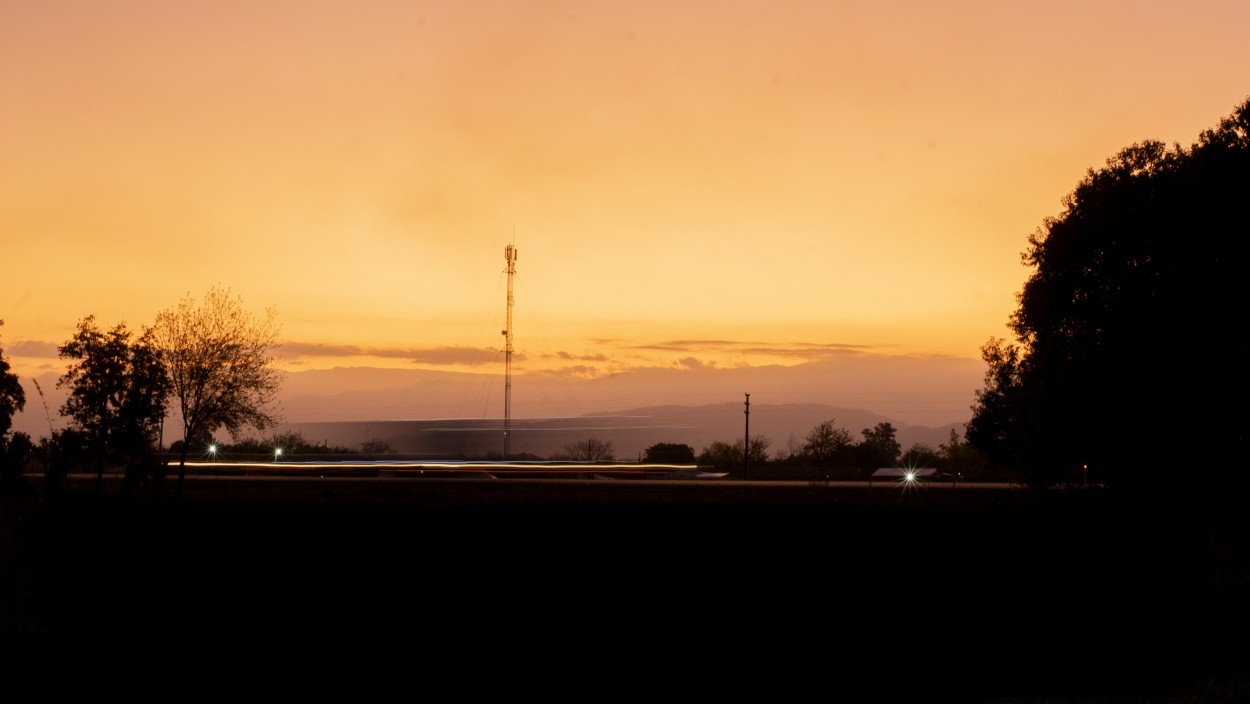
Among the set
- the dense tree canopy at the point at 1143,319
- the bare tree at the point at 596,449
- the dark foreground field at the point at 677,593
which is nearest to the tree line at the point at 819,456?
the bare tree at the point at 596,449

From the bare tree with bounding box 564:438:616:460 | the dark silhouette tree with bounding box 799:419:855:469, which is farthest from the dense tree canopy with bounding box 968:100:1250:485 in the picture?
the bare tree with bounding box 564:438:616:460

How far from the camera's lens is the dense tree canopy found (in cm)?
2852

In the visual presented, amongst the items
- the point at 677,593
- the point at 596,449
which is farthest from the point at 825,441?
the point at 677,593

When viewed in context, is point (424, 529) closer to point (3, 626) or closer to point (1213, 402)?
point (3, 626)

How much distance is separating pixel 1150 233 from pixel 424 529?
2495cm

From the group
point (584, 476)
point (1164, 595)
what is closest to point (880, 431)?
point (584, 476)

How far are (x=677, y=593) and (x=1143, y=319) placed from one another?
19963mm

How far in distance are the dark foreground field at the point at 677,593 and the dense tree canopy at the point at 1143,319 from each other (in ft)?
25.9

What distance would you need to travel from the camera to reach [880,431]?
127812 mm

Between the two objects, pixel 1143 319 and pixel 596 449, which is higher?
pixel 1143 319

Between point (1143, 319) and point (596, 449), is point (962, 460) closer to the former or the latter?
point (596, 449)

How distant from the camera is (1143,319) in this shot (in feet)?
97.2

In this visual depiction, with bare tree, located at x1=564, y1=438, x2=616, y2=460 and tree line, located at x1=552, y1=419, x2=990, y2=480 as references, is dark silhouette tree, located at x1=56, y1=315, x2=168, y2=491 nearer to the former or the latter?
tree line, located at x1=552, y1=419, x2=990, y2=480

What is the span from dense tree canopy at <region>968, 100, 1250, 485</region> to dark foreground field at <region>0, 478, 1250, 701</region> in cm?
789
